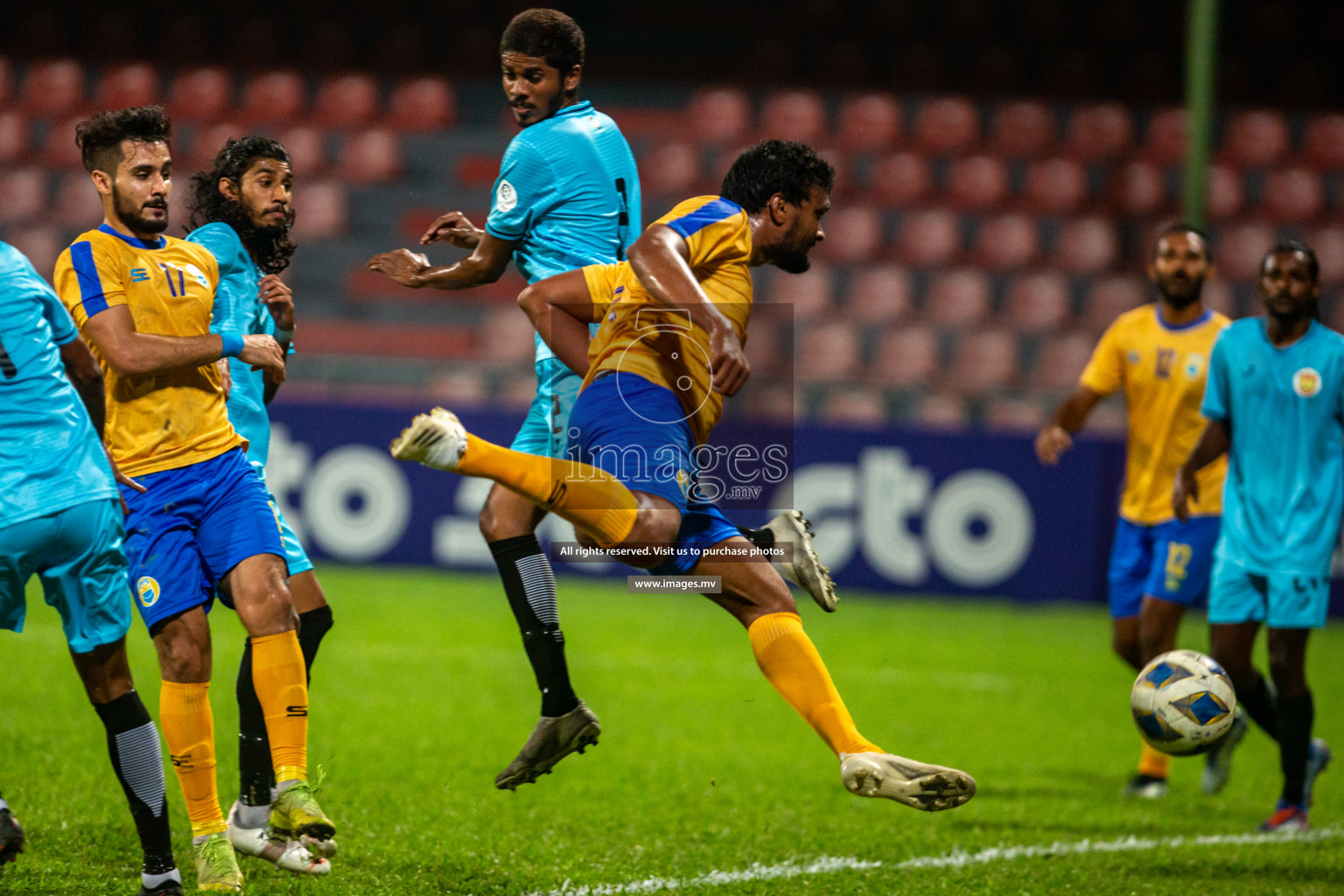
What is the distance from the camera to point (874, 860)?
5.46 meters

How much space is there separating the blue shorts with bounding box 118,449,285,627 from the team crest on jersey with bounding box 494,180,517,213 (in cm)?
133

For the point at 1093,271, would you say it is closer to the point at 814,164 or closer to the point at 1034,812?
the point at 1034,812

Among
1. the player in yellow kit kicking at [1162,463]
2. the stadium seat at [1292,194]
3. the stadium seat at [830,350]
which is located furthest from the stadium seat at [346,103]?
the player in yellow kit kicking at [1162,463]

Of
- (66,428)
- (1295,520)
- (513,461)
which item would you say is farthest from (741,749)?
(66,428)

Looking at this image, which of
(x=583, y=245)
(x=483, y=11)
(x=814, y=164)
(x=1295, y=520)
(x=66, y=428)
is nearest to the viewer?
(x=66, y=428)

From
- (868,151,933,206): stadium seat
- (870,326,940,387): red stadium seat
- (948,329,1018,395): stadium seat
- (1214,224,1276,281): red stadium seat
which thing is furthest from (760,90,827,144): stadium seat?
(1214,224,1276,281): red stadium seat

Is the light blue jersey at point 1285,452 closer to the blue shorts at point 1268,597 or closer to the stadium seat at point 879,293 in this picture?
the blue shorts at point 1268,597

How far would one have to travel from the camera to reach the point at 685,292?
166 inches

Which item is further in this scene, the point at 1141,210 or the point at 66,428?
the point at 1141,210

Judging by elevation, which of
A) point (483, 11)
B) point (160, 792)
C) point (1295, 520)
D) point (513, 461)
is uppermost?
point (483, 11)

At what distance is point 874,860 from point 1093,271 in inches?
416

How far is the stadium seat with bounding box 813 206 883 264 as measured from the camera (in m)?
15.1

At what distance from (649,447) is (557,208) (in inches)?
43.8

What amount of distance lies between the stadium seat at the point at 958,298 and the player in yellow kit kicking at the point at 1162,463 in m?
7.10
